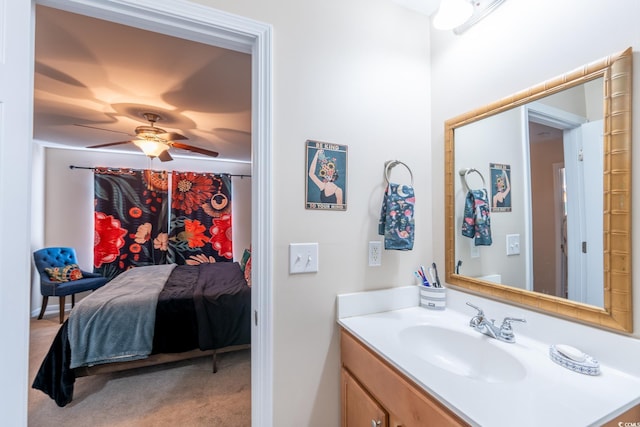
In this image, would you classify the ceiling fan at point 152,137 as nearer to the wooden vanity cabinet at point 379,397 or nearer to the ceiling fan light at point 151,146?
the ceiling fan light at point 151,146

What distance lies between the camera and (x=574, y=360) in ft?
2.50

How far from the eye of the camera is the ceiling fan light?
2514mm

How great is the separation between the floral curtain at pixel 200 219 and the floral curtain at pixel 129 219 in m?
0.16

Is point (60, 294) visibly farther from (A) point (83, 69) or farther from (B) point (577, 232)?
(B) point (577, 232)

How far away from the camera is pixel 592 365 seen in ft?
2.41

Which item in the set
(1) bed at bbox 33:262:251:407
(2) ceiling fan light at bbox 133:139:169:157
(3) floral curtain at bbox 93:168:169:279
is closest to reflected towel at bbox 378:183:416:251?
(1) bed at bbox 33:262:251:407

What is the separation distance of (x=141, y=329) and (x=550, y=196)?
263 cm

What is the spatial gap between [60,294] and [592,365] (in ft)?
15.0

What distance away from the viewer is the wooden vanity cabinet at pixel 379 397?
69 centimetres

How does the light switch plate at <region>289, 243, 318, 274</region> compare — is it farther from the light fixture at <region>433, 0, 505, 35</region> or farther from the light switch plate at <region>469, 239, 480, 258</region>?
the light fixture at <region>433, 0, 505, 35</region>

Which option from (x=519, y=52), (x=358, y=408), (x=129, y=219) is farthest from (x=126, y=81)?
(x=129, y=219)

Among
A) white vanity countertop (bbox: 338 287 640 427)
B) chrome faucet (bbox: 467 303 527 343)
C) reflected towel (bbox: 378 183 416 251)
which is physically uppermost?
reflected towel (bbox: 378 183 416 251)

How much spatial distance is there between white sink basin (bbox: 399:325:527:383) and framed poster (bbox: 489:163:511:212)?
1.77 feet

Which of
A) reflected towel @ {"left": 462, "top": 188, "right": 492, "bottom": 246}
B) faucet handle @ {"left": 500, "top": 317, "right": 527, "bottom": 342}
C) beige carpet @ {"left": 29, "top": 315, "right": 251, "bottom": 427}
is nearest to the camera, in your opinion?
faucet handle @ {"left": 500, "top": 317, "right": 527, "bottom": 342}
